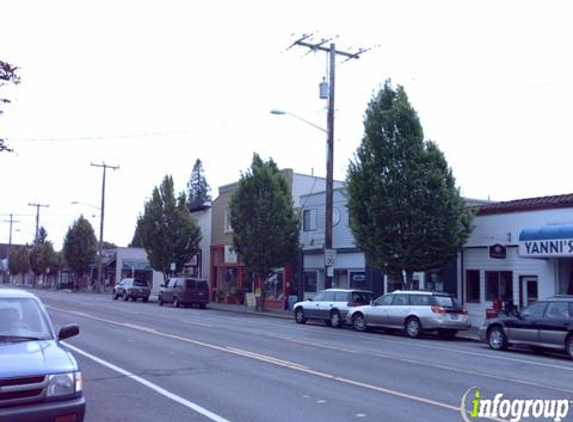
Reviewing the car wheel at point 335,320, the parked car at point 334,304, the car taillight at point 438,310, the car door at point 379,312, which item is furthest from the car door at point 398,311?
the car wheel at point 335,320

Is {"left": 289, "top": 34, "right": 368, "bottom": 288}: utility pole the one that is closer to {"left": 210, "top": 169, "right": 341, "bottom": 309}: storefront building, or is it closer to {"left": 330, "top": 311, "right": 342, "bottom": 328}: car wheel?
{"left": 330, "top": 311, "right": 342, "bottom": 328}: car wheel

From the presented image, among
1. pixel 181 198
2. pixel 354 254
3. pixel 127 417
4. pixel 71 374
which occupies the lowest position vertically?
pixel 127 417

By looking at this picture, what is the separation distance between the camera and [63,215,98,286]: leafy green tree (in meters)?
73.1

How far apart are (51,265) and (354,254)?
63.9m

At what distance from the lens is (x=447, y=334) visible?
23.2 meters

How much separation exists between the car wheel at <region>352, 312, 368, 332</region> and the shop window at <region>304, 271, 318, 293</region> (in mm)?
12920

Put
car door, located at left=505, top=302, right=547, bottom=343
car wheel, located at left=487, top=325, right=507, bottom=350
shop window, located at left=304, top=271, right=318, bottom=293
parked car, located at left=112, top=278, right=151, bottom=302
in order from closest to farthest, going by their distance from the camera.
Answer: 1. car door, located at left=505, top=302, right=547, bottom=343
2. car wheel, located at left=487, top=325, right=507, bottom=350
3. shop window, located at left=304, top=271, right=318, bottom=293
4. parked car, located at left=112, top=278, right=151, bottom=302

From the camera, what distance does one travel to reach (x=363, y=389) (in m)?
10.6

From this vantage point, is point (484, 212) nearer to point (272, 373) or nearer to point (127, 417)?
point (272, 373)

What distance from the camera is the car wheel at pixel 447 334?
74.4ft

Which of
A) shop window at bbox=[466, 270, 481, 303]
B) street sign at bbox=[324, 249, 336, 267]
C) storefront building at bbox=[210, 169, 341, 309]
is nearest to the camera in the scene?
shop window at bbox=[466, 270, 481, 303]

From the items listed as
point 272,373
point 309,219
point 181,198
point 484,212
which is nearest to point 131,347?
point 272,373

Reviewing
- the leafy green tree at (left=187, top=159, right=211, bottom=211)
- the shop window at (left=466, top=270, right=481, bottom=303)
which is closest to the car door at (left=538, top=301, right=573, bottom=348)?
the shop window at (left=466, top=270, right=481, bottom=303)

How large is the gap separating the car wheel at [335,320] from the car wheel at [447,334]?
4336 mm
